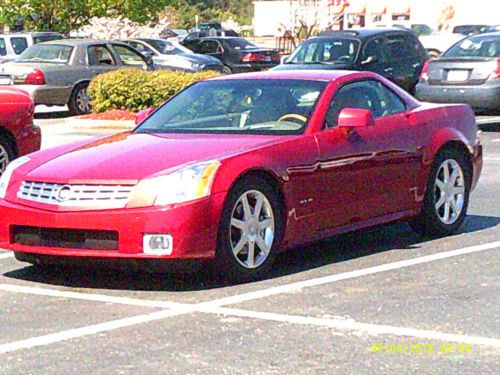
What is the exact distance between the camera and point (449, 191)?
971cm

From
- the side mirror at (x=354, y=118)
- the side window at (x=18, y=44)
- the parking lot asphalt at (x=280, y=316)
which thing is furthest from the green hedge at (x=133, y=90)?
the side mirror at (x=354, y=118)

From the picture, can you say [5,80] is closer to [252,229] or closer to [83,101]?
[83,101]

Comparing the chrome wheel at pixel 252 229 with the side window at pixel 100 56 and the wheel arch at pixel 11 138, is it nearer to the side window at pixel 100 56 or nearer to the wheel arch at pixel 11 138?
the wheel arch at pixel 11 138

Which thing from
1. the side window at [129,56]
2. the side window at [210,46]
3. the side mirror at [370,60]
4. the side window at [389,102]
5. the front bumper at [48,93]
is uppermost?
the side window at [389,102]

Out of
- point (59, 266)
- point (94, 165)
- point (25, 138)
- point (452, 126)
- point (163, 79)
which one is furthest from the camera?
point (163, 79)

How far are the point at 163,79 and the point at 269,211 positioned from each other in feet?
47.7

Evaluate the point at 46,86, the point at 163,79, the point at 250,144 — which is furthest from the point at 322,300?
the point at 46,86

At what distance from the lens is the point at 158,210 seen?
24.4ft

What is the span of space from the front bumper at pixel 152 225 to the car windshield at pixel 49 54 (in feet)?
56.1

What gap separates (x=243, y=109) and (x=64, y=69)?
15.8 meters

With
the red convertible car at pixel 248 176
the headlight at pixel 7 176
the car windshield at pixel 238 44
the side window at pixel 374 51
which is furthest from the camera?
the car windshield at pixel 238 44

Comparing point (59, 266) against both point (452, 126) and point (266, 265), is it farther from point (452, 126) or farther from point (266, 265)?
point (452, 126)

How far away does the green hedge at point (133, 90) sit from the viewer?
22.1m
